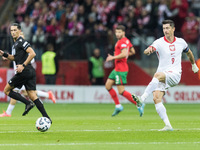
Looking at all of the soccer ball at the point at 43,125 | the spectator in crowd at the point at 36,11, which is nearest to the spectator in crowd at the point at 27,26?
the spectator in crowd at the point at 36,11

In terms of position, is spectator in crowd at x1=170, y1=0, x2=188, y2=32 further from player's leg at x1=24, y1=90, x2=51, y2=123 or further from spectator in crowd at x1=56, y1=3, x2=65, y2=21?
player's leg at x1=24, y1=90, x2=51, y2=123

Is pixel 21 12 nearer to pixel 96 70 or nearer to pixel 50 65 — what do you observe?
pixel 50 65

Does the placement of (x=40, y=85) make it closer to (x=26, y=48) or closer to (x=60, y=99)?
(x=60, y=99)

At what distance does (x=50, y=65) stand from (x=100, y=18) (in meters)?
3.18

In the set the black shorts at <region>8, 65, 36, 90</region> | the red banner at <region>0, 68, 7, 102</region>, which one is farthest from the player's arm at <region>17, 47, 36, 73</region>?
the red banner at <region>0, 68, 7, 102</region>

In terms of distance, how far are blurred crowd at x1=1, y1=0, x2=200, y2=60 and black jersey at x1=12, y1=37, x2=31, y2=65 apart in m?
10.5

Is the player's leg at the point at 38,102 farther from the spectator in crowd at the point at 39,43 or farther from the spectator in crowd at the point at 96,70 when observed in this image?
the spectator in crowd at the point at 39,43

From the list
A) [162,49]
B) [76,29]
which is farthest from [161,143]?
[76,29]

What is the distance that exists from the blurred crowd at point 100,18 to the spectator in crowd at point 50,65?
369mm

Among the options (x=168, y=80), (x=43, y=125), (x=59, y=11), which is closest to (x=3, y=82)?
(x=59, y=11)

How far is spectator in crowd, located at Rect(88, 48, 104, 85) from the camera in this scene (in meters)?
24.6

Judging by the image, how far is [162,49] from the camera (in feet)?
39.8

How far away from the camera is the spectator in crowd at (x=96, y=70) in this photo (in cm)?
2459

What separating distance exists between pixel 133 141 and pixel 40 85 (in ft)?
48.8
